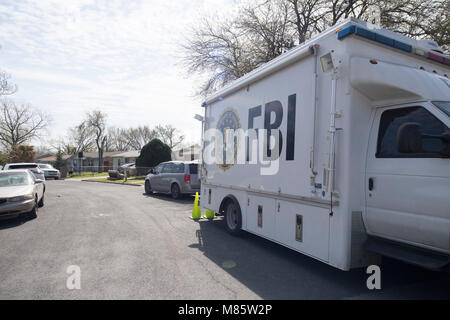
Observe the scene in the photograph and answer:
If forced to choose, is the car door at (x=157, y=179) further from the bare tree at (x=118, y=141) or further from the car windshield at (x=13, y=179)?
the bare tree at (x=118, y=141)

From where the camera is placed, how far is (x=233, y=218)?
7.02 metres

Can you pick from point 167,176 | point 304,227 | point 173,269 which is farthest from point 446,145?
point 167,176

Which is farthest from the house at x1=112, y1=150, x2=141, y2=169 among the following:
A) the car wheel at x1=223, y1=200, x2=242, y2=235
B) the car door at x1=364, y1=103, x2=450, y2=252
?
the car door at x1=364, y1=103, x2=450, y2=252

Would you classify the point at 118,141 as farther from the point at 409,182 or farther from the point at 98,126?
the point at 409,182

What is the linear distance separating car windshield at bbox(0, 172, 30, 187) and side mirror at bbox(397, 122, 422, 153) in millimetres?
9979

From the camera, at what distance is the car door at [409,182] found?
3355mm

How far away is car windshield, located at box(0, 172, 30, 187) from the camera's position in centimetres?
915

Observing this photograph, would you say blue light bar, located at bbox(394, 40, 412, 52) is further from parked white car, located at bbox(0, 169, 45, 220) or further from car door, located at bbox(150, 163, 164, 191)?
car door, located at bbox(150, 163, 164, 191)

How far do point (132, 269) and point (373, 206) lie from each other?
3.59 m

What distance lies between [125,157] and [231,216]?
55.1 m

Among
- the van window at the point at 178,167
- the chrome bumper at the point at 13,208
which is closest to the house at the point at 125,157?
the van window at the point at 178,167

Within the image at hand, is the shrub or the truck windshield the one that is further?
the shrub
